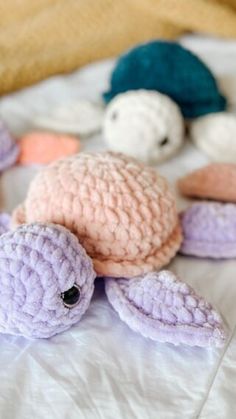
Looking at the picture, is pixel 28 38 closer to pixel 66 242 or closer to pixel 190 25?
pixel 190 25

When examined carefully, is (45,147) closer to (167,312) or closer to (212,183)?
(212,183)

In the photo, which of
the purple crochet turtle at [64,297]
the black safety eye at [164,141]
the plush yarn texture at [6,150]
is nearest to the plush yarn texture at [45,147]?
the plush yarn texture at [6,150]

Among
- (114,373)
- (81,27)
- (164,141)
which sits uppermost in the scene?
(81,27)

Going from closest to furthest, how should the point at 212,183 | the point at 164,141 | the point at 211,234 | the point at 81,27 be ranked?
1. the point at 211,234
2. the point at 212,183
3. the point at 164,141
4. the point at 81,27

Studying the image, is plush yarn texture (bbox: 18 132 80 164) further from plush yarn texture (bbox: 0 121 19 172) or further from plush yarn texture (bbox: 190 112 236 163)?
plush yarn texture (bbox: 190 112 236 163)

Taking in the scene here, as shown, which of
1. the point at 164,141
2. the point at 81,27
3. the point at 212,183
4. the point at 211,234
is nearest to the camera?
the point at 211,234

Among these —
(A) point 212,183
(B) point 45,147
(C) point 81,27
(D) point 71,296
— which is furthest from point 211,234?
(C) point 81,27
